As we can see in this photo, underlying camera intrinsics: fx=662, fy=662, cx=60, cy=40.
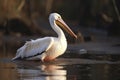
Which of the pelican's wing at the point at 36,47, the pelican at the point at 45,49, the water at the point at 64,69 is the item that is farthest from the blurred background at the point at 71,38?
the pelican's wing at the point at 36,47

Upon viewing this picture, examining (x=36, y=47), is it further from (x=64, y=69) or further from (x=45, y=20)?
(x=45, y=20)

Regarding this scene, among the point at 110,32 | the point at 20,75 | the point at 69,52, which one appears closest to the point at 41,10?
the point at 110,32

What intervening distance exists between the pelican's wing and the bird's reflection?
1.09 metres

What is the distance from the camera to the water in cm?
1460

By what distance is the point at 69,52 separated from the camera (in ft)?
73.3

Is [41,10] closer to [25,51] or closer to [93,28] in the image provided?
[93,28]

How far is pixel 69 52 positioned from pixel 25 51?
344cm

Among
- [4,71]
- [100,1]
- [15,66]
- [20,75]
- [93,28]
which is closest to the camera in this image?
[20,75]

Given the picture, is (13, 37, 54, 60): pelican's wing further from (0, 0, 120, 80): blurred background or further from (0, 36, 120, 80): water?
(0, 0, 120, 80): blurred background

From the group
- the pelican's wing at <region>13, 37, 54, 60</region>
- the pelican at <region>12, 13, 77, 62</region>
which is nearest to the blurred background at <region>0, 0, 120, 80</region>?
the pelican at <region>12, 13, 77, 62</region>

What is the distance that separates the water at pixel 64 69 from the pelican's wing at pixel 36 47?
29 centimetres

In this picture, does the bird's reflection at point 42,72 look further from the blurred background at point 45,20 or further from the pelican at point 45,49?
the blurred background at point 45,20

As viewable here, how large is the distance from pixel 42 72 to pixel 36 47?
344 cm

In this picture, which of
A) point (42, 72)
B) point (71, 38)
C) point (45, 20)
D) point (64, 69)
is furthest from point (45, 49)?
point (45, 20)
